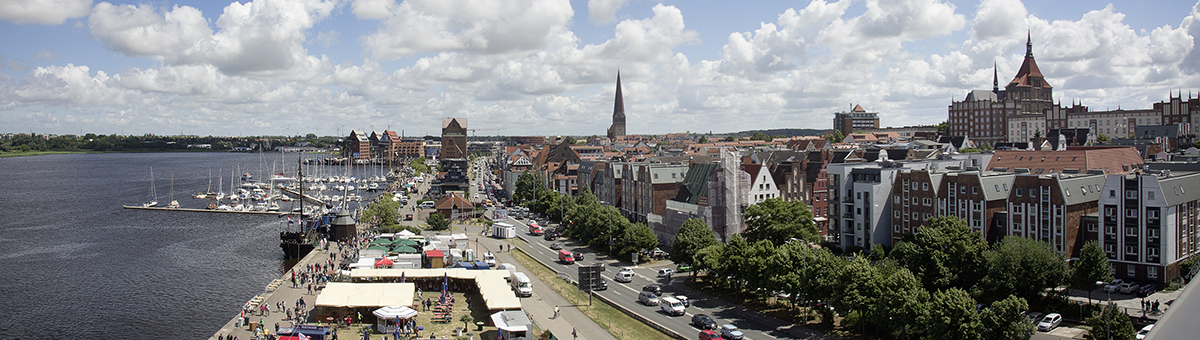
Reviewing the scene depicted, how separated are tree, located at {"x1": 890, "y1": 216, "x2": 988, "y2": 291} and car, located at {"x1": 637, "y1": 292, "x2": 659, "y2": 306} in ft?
50.7

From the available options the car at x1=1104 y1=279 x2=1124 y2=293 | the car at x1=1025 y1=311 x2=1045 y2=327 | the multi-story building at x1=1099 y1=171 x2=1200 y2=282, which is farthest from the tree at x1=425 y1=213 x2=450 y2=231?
the car at x1=1104 y1=279 x2=1124 y2=293

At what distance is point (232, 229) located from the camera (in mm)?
95062

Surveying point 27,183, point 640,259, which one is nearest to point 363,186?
point 27,183

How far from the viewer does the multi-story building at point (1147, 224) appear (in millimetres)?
47188

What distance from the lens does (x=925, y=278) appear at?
46.2m

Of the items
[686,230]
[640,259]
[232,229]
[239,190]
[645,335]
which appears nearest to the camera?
[645,335]

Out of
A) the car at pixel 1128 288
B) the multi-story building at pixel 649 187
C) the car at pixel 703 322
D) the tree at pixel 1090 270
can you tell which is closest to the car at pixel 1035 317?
the tree at pixel 1090 270

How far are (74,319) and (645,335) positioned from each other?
37.6 m

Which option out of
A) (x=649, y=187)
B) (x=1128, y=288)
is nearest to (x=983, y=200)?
(x=1128, y=288)

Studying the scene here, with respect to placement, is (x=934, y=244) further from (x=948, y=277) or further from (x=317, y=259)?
(x=317, y=259)

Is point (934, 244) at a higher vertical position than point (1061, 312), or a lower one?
higher

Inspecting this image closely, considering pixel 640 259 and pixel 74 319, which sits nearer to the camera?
pixel 74 319

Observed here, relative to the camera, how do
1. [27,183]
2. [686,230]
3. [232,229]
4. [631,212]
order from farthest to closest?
[27,183], [232,229], [631,212], [686,230]

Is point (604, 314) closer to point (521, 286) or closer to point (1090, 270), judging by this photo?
point (521, 286)
